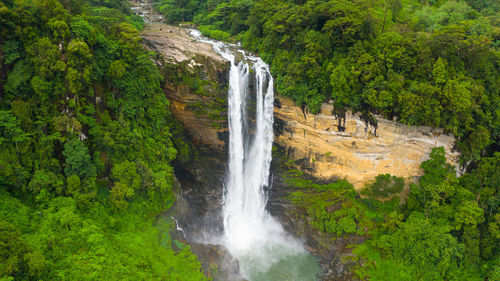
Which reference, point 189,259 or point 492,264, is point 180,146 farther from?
point 492,264

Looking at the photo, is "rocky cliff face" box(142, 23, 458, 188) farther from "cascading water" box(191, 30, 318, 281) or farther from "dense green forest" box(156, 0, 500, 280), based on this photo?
"cascading water" box(191, 30, 318, 281)

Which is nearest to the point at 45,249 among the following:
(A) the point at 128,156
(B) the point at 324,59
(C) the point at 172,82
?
(A) the point at 128,156

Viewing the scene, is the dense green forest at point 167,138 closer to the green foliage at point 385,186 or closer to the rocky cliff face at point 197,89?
the green foliage at point 385,186

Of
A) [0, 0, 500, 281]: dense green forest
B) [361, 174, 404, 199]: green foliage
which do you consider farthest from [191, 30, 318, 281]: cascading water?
[361, 174, 404, 199]: green foliage

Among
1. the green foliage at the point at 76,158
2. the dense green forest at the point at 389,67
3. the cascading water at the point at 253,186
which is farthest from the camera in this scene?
the cascading water at the point at 253,186

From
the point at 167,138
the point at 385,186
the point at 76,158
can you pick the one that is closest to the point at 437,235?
the point at 385,186

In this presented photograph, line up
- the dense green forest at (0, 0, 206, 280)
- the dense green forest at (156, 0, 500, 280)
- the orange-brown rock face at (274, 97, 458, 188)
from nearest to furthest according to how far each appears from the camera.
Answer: the dense green forest at (0, 0, 206, 280), the dense green forest at (156, 0, 500, 280), the orange-brown rock face at (274, 97, 458, 188)

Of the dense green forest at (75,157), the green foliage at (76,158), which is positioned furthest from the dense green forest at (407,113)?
the green foliage at (76,158)
